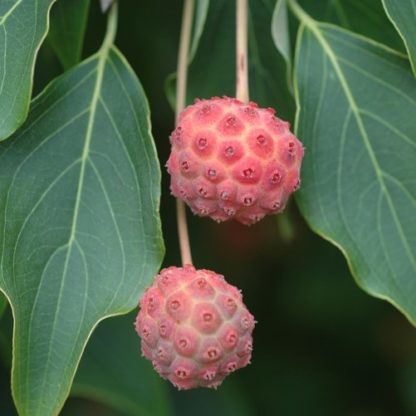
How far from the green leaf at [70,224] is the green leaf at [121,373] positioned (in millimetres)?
808

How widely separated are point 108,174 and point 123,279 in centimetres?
18

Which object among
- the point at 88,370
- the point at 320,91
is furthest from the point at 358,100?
the point at 88,370

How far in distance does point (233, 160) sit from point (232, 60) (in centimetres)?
62

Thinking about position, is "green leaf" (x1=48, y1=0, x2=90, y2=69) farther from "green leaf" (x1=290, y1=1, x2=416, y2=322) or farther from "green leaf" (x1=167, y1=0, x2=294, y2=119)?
"green leaf" (x1=290, y1=1, x2=416, y2=322)

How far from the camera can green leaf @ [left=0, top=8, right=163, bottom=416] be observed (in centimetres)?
167

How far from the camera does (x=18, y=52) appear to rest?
1.69m

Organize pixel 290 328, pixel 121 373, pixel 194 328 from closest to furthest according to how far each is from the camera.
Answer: pixel 194 328 → pixel 121 373 → pixel 290 328

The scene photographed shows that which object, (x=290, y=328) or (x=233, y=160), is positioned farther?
(x=290, y=328)

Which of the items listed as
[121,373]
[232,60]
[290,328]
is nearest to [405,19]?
[232,60]

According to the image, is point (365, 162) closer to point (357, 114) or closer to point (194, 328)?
point (357, 114)

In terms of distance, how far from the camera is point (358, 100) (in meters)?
1.87

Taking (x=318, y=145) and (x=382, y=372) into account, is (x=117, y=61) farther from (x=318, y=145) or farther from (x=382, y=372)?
(x=382, y=372)

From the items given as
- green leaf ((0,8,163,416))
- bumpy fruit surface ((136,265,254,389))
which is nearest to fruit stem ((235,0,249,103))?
green leaf ((0,8,163,416))

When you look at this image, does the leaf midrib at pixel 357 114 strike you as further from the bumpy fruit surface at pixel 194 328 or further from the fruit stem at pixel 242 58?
the bumpy fruit surface at pixel 194 328
